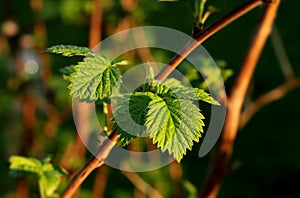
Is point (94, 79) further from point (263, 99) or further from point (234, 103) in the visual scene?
point (263, 99)

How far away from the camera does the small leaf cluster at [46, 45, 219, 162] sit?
809 mm

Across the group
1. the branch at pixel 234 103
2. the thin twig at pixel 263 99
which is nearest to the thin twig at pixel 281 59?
the thin twig at pixel 263 99

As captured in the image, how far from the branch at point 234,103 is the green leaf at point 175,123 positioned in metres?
0.55

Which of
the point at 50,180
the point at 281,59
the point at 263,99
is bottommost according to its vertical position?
the point at 50,180

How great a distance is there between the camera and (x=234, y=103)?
136 centimetres

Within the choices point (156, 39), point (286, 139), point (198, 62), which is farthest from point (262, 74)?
point (198, 62)

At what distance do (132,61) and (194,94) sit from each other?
166 cm

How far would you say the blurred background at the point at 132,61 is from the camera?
240cm

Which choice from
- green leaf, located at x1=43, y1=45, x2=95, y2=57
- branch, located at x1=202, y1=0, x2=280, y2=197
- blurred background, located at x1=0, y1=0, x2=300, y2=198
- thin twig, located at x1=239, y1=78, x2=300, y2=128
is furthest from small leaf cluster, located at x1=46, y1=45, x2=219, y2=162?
thin twig, located at x1=239, y1=78, x2=300, y2=128

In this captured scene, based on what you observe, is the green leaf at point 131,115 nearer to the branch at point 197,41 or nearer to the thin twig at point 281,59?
the branch at point 197,41

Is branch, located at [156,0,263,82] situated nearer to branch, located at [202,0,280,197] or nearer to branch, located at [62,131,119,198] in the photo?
branch, located at [62,131,119,198]

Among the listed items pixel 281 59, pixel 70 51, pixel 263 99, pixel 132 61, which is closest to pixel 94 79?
pixel 70 51

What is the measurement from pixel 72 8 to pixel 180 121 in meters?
1.68

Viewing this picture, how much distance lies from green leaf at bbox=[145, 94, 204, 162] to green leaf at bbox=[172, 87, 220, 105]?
0.01 metres
